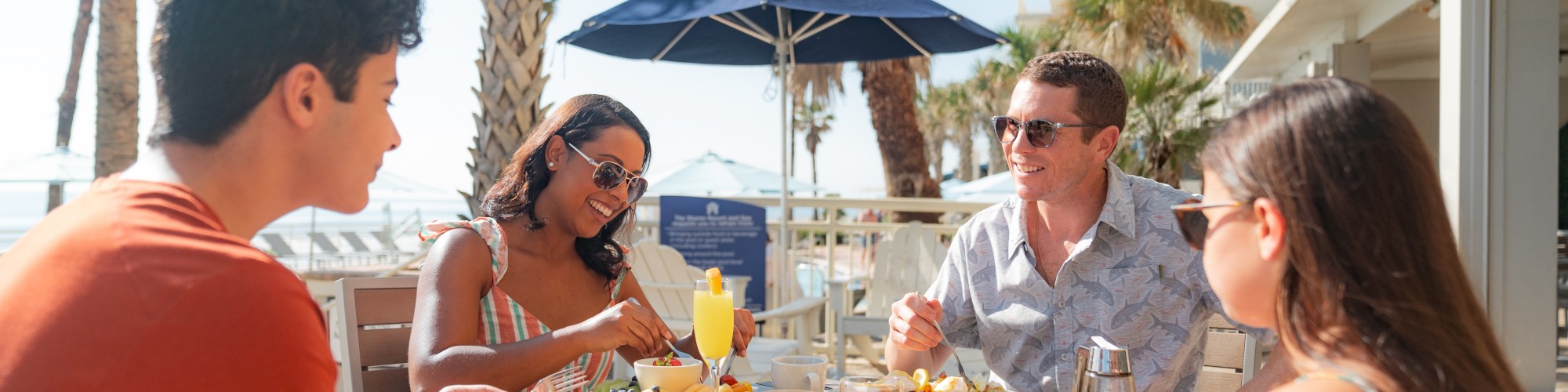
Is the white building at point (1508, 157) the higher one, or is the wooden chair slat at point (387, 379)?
the white building at point (1508, 157)

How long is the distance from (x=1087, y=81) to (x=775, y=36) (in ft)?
12.7

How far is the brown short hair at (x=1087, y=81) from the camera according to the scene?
2377 millimetres

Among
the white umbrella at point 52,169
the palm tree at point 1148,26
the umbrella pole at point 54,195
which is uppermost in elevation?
the palm tree at point 1148,26

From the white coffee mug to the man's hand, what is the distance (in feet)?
0.74

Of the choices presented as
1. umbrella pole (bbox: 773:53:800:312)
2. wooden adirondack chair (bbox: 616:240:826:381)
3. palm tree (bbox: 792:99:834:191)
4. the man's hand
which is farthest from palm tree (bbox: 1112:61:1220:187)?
palm tree (bbox: 792:99:834:191)

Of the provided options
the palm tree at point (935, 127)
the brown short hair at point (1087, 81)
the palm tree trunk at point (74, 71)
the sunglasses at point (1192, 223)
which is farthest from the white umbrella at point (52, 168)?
the palm tree at point (935, 127)

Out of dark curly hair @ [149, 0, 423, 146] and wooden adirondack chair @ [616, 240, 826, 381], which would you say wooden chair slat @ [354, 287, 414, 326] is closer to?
dark curly hair @ [149, 0, 423, 146]

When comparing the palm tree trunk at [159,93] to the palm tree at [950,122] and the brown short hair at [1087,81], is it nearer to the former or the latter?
the brown short hair at [1087,81]

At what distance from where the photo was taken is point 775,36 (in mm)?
6105

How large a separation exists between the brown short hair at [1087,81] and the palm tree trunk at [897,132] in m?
9.11

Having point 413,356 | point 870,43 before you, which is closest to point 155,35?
point 413,356

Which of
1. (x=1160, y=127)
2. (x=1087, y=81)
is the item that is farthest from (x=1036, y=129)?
(x=1160, y=127)

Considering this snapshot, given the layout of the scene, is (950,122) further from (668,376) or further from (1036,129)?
(668,376)

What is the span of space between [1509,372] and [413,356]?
1.73 meters
